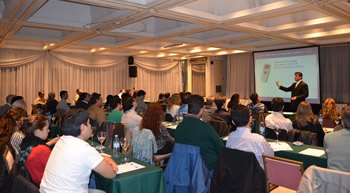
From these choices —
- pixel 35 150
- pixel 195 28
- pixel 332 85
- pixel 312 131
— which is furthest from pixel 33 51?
pixel 332 85

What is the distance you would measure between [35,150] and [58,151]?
542 millimetres

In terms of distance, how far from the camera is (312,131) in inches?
159

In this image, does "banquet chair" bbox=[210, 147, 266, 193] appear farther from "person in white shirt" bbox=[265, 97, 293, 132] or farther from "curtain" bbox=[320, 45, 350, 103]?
"curtain" bbox=[320, 45, 350, 103]

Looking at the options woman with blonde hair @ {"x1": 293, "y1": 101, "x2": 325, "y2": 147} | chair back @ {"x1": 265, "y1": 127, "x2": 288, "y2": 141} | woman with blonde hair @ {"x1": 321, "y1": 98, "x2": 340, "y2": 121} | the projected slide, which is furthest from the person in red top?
the projected slide

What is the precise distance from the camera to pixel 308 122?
4.05m

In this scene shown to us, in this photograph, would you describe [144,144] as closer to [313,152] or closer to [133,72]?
[313,152]

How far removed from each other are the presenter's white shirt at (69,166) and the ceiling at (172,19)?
314 cm

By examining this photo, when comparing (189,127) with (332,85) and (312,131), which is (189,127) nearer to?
(312,131)

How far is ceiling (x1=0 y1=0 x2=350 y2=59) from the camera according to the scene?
4867 mm

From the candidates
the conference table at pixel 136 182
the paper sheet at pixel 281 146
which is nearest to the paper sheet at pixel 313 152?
the paper sheet at pixel 281 146

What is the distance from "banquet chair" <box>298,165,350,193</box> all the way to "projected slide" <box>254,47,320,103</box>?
866cm

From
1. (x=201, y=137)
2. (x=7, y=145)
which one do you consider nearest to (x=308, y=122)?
(x=201, y=137)

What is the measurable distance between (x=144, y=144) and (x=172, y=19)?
3.22 metres

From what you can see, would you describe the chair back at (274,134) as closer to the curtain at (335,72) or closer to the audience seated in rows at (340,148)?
the audience seated in rows at (340,148)
